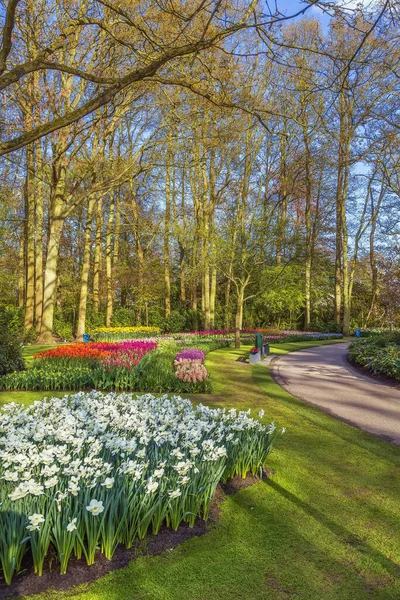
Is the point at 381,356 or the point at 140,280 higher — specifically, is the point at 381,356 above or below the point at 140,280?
below

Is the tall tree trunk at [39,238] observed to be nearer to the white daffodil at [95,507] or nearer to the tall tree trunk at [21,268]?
the tall tree trunk at [21,268]

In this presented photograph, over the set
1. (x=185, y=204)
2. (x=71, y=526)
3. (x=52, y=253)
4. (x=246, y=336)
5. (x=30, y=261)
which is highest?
(x=185, y=204)

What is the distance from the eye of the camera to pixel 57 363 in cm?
840

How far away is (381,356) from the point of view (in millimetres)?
10812

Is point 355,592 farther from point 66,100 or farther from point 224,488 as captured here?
point 66,100

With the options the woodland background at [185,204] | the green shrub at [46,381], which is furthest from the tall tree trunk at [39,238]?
the green shrub at [46,381]

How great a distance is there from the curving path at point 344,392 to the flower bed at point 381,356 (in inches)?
15.7

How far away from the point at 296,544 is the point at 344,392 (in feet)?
19.1

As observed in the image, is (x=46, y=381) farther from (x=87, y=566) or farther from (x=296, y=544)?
(x=296, y=544)

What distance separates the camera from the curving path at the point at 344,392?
609 cm

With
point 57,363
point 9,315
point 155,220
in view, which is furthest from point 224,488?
point 155,220

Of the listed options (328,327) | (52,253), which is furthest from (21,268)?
(328,327)

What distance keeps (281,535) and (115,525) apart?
1.18m

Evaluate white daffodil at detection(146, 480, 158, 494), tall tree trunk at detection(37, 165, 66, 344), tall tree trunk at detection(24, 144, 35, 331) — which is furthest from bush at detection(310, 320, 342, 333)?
white daffodil at detection(146, 480, 158, 494)
